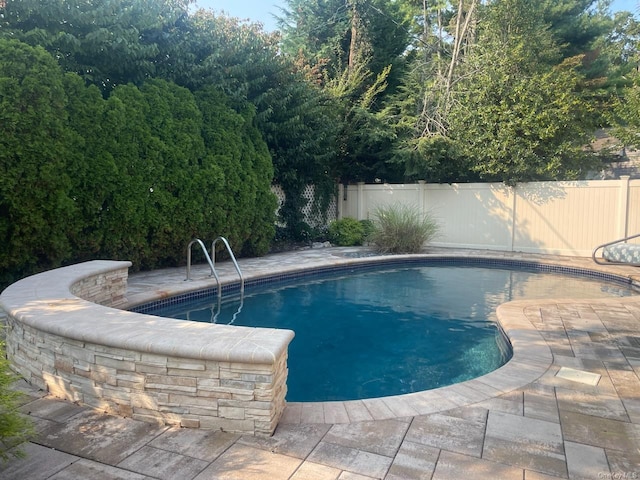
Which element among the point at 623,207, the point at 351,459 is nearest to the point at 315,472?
the point at 351,459

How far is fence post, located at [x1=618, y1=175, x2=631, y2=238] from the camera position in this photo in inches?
402

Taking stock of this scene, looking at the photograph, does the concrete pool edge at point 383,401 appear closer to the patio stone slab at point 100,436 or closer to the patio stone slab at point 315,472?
the patio stone slab at point 100,436

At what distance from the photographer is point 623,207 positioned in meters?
10.2

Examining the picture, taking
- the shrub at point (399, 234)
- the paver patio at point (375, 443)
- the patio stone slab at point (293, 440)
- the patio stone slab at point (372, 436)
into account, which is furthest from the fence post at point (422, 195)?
the patio stone slab at point (293, 440)

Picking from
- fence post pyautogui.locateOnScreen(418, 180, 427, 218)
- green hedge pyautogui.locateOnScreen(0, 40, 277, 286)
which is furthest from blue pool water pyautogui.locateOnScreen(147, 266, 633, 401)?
fence post pyautogui.locateOnScreen(418, 180, 427, 218)

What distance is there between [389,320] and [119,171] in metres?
5.05

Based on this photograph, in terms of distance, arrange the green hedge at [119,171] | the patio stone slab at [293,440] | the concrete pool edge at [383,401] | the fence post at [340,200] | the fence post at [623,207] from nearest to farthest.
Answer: the patio stone slab at [293,440], the concrete pool edge at [383,401], the green hedge at [119,171], the fence post at [623,207], the fence post at [340,200]

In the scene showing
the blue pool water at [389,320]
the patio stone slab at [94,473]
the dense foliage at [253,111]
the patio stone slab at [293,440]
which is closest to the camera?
the patio stone slab at [94,473]

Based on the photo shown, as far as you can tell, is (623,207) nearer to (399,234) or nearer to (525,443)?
(399,234)

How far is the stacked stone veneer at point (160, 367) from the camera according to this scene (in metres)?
2.53

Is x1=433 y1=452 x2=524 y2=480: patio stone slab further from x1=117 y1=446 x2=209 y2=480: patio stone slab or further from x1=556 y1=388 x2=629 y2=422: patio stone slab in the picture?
x1=117 y1=446 x2=209 y2=480: patio stone slab

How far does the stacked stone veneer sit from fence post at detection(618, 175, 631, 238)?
414 inches

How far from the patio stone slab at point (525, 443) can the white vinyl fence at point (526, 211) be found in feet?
31.5

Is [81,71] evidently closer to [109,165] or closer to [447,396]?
[109,165]
